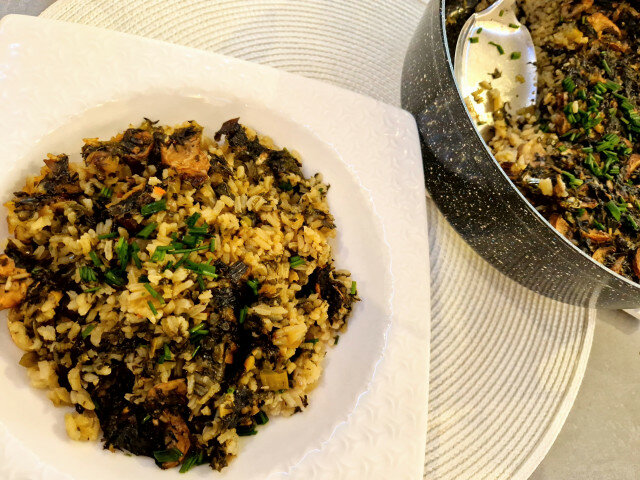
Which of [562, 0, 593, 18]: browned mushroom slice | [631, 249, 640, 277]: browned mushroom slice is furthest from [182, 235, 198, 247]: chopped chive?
[562, 0, 593, 18]: browned mushroom slice

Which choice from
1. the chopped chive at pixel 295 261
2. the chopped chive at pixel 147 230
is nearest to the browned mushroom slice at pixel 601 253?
the chopped chive at pixel 295 261

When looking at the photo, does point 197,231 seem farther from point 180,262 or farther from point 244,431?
point 244,431

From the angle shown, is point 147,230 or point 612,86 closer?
point 147,230

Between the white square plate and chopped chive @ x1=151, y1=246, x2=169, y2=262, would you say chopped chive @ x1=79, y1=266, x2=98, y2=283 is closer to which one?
chopped chive @ x1=151, y1=246, x2=169, y2=262

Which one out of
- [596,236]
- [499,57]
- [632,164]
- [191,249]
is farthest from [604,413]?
[191,249]

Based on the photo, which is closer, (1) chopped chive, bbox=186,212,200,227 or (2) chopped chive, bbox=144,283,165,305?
(2) chopped chive, bbox=144,283,165,305

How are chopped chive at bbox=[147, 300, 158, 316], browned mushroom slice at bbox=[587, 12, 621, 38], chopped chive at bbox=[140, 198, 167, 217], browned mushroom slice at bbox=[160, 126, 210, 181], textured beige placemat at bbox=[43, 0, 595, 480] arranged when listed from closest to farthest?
chopped chive at bbox=[147, 300, 158, 316] → chopped chive at bbox=[140, 198, 167, 217] → browned mushroom slice at bbox=[160, 126, 210, 181] → textured beige placemat at bbox=[43, 0, 595, 480] → browned mushroom slice at bbox=[587, 12, 621, 38]

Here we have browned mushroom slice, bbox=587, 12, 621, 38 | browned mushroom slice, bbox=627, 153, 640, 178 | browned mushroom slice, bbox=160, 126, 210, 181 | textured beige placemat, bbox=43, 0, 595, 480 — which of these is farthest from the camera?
browned mushroom slice, bbox=587, 12, 621, 38
